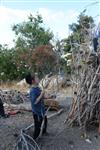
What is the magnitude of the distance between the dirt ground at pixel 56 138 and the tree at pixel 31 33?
21.9 m

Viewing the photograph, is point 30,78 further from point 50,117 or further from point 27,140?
point 50,117

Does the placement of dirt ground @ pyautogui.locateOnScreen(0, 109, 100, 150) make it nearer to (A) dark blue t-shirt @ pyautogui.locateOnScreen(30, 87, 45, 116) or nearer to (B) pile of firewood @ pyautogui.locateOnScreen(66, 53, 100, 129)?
(B) pile of firewood @ pyautogui.locateOnScreen(66, 53, 100, 129)

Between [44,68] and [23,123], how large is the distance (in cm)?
1300

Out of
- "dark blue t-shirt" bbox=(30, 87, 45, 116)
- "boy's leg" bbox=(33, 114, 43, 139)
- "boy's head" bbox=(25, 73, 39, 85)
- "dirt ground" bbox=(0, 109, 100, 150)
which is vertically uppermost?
"boy's head" bbox=(25, 73, 39, 85)

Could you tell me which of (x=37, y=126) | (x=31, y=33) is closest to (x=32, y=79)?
(x=37, y=126)

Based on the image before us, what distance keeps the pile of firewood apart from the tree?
73.2 feet

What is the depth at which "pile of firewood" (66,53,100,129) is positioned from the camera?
9172 mm

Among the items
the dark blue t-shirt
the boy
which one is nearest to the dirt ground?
the boy

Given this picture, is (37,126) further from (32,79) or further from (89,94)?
(89,94)

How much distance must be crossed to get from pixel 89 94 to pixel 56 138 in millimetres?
1188

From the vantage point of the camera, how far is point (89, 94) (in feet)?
30.0

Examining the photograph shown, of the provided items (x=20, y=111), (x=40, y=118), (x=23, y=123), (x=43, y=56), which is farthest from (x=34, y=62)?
(x=40, y=118)

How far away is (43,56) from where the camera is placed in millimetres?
24484

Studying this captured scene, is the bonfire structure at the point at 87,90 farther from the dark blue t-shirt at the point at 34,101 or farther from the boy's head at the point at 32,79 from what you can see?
the boy's head at the point at 32,79
